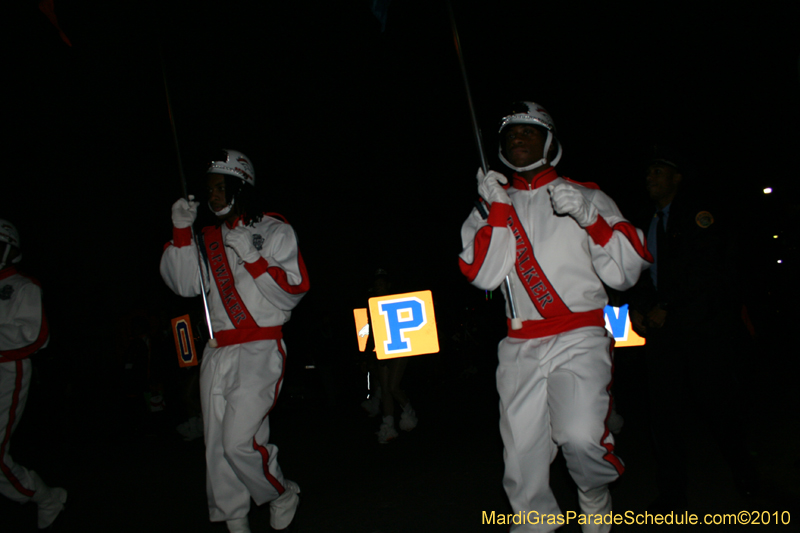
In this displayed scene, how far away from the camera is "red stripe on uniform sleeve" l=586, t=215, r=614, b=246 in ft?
8.17

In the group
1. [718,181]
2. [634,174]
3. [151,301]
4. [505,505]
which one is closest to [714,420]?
[505,505]

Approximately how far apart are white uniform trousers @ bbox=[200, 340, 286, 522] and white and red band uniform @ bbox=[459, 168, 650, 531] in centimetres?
Answer: 139

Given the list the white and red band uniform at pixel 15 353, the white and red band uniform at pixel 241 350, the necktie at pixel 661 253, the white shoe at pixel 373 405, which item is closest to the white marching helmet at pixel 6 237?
the white and red band uniform at pixel 15 353

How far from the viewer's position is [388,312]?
19.6 feet

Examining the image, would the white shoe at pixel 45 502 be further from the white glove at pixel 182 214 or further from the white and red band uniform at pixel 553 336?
the white and red band uniform at pixel 553 336

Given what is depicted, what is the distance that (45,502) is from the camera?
149 inches

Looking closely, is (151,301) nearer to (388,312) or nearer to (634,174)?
(388,312)

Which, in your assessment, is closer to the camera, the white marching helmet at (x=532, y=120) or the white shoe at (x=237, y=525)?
the white marching helmet at (x=532, y=120)

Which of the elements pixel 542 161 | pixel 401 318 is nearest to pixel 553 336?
pixel 542 161

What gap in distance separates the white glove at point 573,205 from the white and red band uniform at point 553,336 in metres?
0.06

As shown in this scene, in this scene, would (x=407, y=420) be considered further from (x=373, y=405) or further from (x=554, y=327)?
(x=554, y=327)

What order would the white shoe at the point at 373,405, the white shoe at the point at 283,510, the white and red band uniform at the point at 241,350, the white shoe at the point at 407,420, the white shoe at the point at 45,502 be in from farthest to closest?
the white shoe at the point at 373,405 → the white shoe at the point at 407,420 → the white shoe at the point at 45,502 → the white shoe at the point at 283,510 → the white and red band uniform at the point at 241,350

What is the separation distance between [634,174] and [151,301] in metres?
13.8

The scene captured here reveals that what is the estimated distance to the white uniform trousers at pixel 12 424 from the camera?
141 inches
